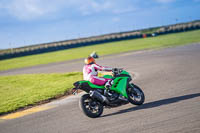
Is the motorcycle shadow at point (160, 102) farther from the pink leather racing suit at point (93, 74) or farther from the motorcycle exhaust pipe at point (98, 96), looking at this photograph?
the pink leather racing suit at point (93, 74)

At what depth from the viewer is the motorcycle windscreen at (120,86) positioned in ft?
26.8

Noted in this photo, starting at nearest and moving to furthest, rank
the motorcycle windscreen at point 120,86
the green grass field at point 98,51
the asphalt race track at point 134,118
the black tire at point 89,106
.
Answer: the asphalt race track at point 134,118
the black tire at point 89,106
the motorcycle windscreen at point 120,86
the green grass field at point 98,51

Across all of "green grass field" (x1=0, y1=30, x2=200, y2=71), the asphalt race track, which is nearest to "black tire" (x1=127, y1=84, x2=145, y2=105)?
the asphalt race track

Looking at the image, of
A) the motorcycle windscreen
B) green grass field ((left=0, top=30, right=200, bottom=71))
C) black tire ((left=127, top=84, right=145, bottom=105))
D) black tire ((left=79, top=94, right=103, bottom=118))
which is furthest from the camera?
green grass field ((left=0, top=30, right=200, bottom=71))

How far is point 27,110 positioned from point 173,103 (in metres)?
5.39

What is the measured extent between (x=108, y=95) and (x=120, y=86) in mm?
471

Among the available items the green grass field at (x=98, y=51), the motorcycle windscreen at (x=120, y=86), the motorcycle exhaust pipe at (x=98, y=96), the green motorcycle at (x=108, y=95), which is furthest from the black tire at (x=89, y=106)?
the green grass field at (x=98, y=51)

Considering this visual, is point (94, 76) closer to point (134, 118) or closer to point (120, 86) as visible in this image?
point (120, 86)

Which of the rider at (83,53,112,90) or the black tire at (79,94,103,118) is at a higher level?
the rider at (83,53,112,90)

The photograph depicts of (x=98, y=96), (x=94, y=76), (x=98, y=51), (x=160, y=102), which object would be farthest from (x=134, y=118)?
(x=98, y=51)

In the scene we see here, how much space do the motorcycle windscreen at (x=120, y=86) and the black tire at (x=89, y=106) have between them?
0.71 m

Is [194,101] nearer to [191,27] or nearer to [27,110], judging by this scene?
[27,110]

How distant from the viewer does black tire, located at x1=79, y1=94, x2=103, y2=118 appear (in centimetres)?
747

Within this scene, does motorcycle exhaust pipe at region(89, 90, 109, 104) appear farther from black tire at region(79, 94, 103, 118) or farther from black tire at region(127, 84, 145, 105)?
black tire at region(127, 84, 145, 105)
